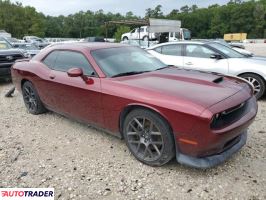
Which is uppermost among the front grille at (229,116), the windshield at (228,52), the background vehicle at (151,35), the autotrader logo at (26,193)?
the background vehicle at (151,35)

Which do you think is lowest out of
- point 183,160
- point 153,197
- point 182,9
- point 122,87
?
point 153,197

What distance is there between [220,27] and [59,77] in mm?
90843

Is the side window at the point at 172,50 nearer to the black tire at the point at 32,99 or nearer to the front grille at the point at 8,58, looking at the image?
the black tire at the point at 32,99

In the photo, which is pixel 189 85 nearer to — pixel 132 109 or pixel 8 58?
pixel 132 109

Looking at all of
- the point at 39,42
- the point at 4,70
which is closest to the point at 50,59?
the point at 4,70

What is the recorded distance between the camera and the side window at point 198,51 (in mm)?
6926

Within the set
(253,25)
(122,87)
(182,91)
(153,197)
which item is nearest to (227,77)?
(182,91)

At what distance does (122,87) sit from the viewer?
361cm

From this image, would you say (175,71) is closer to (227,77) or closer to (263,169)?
(227,77)

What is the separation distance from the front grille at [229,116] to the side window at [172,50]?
Result: 4.25 meters

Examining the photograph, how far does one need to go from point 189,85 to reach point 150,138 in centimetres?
81

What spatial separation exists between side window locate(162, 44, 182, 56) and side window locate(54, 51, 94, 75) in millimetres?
3674

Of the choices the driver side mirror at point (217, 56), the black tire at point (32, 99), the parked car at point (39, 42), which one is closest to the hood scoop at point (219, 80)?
the driver side mirror at point (217, 56)

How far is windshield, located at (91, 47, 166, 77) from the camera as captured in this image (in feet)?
13.2
